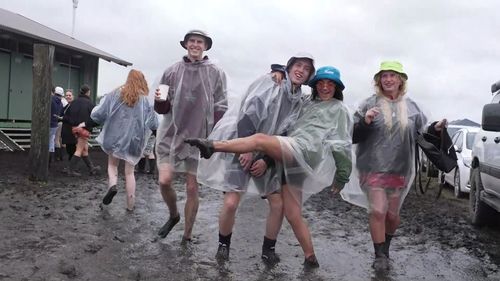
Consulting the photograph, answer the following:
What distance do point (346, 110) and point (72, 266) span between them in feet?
8.16

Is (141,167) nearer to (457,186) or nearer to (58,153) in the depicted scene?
(58,153)

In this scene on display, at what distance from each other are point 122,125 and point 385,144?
3.39 metres

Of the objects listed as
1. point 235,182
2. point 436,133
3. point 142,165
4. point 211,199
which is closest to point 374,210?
point 436,133

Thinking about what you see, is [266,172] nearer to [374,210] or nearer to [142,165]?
[374,210]

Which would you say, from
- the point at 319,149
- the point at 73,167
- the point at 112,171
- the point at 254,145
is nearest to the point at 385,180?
the point at 319,149

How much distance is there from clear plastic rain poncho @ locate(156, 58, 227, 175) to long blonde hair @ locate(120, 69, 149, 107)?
1660mm

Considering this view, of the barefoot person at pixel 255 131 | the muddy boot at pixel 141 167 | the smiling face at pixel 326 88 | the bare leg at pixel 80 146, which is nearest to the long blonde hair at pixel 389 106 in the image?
the smiling face at pixel 326 88

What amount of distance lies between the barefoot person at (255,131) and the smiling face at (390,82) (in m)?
0.69

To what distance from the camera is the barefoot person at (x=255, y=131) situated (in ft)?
14.1

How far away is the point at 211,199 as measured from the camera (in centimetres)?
817

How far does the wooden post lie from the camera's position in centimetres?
820

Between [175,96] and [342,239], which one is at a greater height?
[175,96]

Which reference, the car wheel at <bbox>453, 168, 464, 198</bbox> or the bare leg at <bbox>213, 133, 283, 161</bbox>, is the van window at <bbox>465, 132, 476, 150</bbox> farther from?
the bare leg at <bbox>213, 133, 283, 161</bbox>

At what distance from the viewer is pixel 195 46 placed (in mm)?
Answer: 4918
